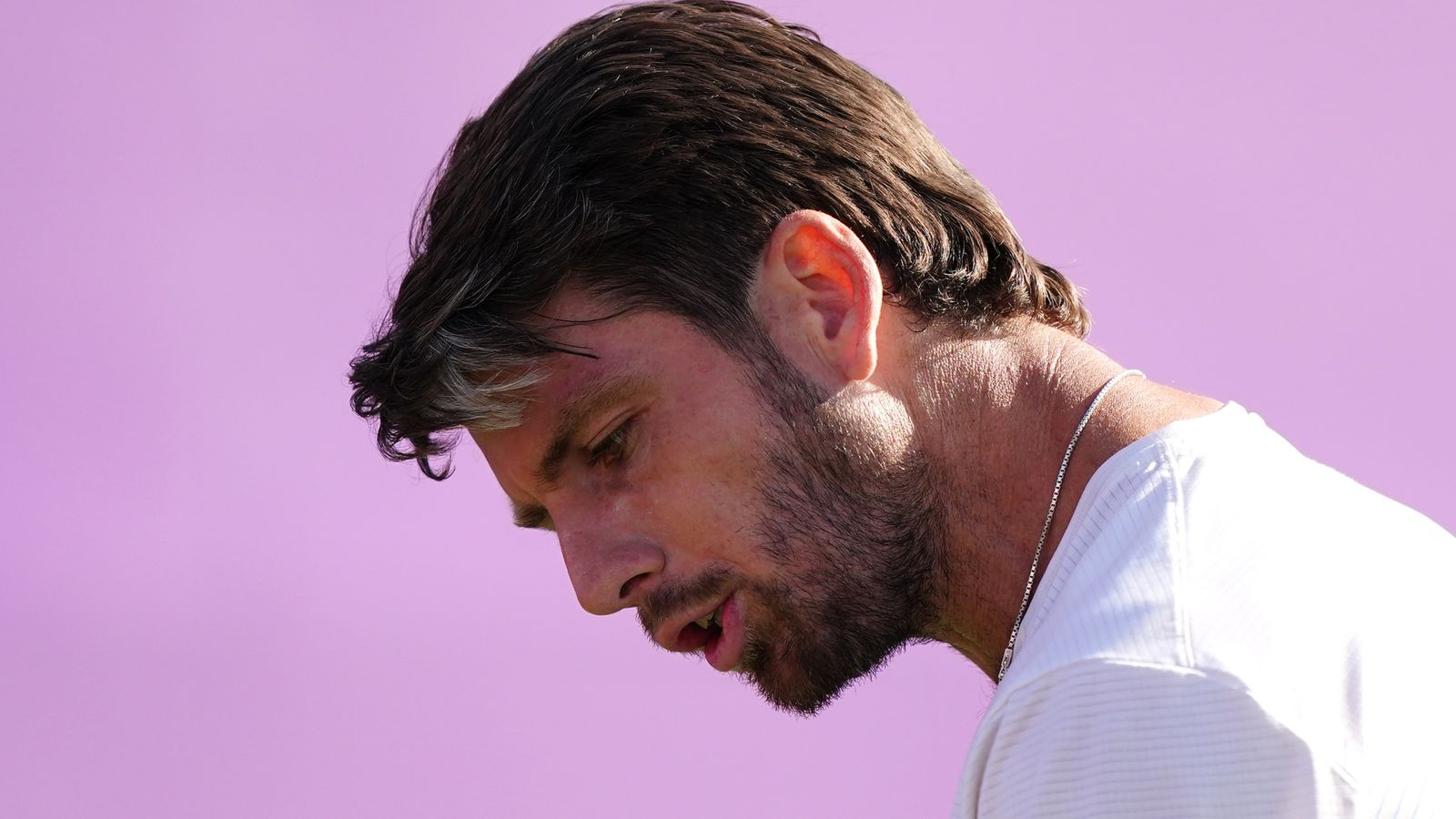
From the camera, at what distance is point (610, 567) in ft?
3.87

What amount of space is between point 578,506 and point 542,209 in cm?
26

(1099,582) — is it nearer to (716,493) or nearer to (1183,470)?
(1183,470)

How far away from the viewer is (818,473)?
45.3 inches

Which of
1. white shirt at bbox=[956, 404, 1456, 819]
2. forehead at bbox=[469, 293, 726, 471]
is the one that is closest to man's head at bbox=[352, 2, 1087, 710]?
forehead at bbox=[469, 293, 726, 471]

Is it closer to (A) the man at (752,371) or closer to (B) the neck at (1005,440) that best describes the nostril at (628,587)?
(A) the man at (752,371)

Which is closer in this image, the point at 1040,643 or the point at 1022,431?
the point at 1040,643

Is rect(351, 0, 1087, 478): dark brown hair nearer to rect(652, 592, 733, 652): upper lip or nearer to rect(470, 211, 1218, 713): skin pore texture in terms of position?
rect(470, 211, 1218, 713): skin pore texture

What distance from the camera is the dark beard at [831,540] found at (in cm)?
114

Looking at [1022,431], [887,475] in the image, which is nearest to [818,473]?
[887,475]

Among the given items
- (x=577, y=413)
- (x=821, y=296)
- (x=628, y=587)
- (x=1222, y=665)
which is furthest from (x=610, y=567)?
(x=1222, y=665)

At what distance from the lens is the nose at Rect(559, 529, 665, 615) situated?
Result: 1174 mm

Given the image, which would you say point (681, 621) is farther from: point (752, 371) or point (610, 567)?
point (752, 371)

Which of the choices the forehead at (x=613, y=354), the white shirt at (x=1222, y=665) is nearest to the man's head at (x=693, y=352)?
the forehead at (x=613, y=354)

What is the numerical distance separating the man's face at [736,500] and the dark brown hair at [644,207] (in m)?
0.04
